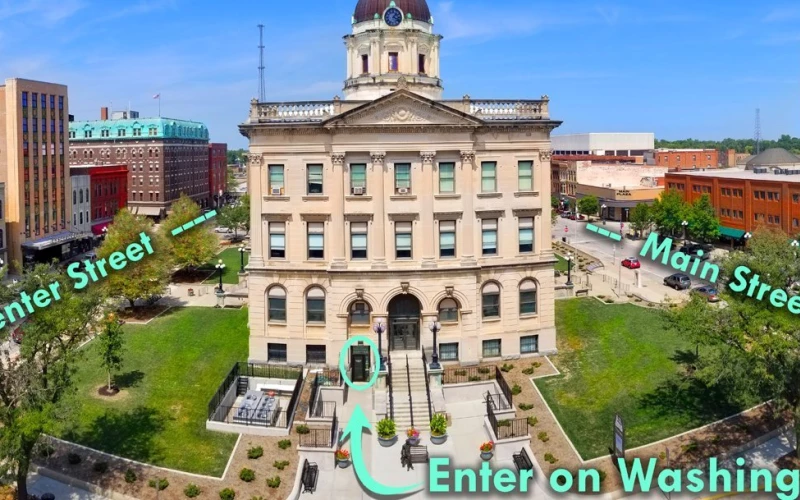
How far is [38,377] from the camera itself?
25.8 meters

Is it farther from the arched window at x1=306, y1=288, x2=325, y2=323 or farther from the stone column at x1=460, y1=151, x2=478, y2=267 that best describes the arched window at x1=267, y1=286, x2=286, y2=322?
the stone column at x1=460, y1=151, x2=478, y2=267

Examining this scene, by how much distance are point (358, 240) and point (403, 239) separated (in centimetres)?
258

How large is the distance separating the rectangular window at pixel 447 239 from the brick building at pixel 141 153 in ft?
318

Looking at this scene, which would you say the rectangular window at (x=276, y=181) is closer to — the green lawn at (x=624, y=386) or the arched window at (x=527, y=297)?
the arched window at (x=527, y=297)

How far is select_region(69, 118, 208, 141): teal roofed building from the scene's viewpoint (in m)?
128

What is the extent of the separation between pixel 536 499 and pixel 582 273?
144 ft

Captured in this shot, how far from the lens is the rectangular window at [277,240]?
40906 millimetres

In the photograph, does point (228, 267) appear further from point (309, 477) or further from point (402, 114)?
point (309, 477)

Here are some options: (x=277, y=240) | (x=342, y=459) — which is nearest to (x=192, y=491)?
(x=342, y=459)

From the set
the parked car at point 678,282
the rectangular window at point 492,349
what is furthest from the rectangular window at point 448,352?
the parked car at point 678,282

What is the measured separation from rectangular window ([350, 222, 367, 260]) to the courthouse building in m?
0.08

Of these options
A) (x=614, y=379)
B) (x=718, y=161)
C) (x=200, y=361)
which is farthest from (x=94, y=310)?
(x=718, y=161)

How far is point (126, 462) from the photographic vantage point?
30016mm

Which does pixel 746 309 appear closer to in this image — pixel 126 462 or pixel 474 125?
pixel 474 125
